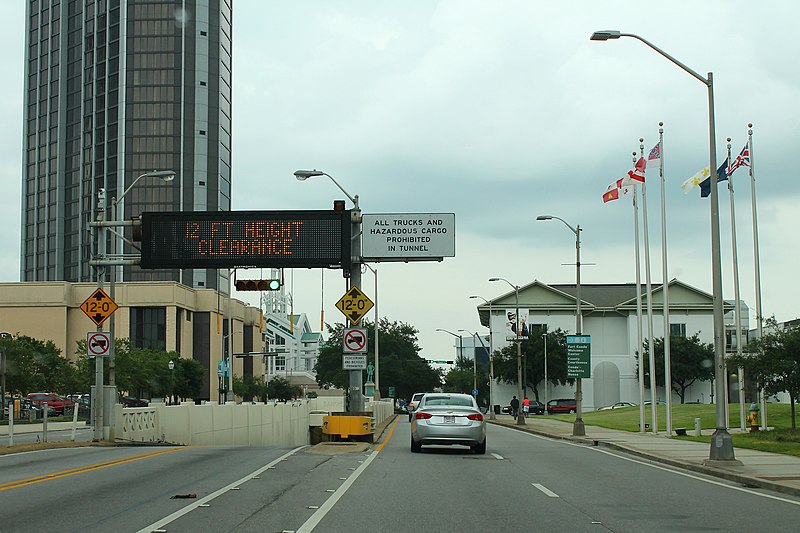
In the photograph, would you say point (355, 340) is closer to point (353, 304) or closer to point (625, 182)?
point (353, 304)

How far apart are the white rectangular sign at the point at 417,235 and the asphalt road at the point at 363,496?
8.01 metres

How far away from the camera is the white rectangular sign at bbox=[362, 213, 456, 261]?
90.3 feet

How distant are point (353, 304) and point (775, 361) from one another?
12887 mm

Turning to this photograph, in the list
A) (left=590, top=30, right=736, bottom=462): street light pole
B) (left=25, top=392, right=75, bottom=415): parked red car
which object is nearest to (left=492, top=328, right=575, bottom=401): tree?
(left=25, top=392, right=75, bottom=415): parked red car

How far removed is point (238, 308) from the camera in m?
120

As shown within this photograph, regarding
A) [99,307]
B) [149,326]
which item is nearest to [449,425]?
[99,307]

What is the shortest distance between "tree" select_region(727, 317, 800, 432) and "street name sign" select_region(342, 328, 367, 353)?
12.1 metres

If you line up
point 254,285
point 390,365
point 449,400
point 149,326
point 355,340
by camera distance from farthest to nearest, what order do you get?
point 390,365 < point 149,326 < point 254,285 < point 355,340 < point 449,400

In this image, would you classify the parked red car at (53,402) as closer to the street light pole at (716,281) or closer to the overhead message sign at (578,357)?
the overhead message sign at (578,357)

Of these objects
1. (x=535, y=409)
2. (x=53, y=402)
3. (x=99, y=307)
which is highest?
(x=99, y=307)

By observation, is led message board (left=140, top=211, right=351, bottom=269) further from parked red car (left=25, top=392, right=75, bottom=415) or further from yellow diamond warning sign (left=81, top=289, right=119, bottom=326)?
parked red car (left=25, top=392, right=75, bottom=415)

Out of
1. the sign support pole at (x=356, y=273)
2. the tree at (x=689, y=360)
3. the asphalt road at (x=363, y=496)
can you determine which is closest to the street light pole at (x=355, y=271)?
the sign support pole at (x=356, y=273)

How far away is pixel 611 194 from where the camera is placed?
1492 inches

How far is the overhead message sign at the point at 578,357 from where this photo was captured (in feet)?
123
